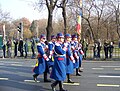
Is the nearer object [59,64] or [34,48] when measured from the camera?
[59,64]

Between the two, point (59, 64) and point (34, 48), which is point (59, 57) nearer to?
point (59, 64)

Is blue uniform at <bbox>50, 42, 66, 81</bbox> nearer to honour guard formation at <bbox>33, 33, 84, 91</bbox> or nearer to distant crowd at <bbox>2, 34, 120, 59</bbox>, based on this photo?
honour guard formation at <bbox>33, 33, 84, 91</bbox>

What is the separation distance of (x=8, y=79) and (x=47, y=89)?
294cm

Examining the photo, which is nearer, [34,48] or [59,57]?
[59,57]

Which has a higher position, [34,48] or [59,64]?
[34,48]

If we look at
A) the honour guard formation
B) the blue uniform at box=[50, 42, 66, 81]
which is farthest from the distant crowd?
the blue uniform at box=[50, 42, 66, 81]

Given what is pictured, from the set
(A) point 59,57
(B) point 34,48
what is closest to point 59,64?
(A) point 59,57

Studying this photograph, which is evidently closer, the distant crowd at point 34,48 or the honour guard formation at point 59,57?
the honour guard formation at point 59,57

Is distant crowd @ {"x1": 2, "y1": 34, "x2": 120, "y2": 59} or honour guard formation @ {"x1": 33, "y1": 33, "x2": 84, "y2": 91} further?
distant crowd @ {"x1": 2, "y1": 34, "x2": 120, "y2": 59}

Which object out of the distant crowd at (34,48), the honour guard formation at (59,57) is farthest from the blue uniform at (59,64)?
the distant crowd at (34,48)

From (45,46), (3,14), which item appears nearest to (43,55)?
(45,46)

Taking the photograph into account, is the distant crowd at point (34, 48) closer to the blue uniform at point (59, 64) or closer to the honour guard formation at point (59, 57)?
the honour guard formation at point (59, 57)

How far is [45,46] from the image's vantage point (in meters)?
10.9

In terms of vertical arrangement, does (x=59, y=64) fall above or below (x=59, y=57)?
below
